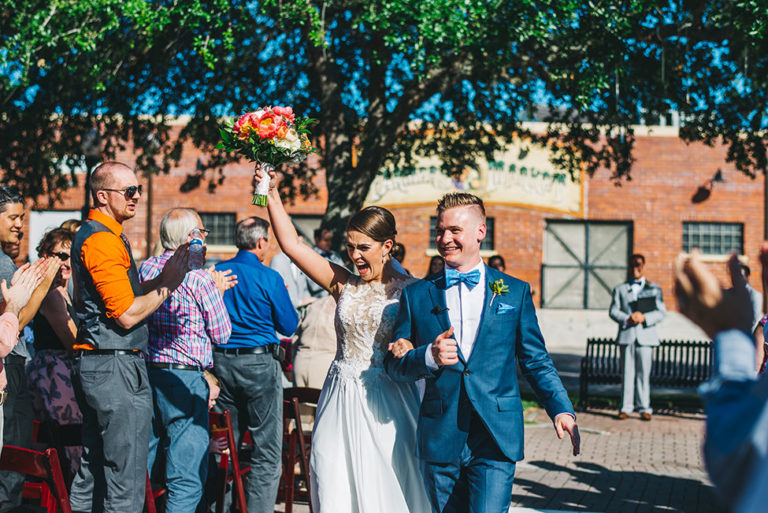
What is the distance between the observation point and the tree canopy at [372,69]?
989 cm

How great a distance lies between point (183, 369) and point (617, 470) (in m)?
5.16

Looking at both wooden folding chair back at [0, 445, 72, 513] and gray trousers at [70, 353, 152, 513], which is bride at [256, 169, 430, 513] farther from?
wooden folding chair back at [0, 445, 72, 513]

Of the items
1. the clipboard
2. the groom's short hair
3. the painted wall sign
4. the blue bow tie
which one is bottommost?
the clipboard

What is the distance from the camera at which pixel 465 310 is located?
3.97m

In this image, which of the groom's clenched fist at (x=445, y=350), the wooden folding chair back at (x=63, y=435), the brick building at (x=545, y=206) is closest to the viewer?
the groom's clenched fist at (x=445, y=350)

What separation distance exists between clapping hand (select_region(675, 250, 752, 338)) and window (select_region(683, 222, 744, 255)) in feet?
91.9

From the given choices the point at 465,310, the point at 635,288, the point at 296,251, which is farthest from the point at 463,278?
the point at 635,288

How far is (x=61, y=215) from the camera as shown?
2852 centimetres

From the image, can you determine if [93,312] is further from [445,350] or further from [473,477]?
[473,477]

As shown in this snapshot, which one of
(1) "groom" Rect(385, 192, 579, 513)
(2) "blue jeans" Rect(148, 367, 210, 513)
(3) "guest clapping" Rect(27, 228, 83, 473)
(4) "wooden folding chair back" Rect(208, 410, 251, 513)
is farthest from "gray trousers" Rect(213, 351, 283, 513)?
(1) "groom" Rect(385, 192, 579, 513)

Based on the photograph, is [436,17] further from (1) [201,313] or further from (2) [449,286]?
(2) [449,286]

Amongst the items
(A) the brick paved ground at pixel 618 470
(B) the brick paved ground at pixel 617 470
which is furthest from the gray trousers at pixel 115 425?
(A) the brick paved ground at pixel 618 470

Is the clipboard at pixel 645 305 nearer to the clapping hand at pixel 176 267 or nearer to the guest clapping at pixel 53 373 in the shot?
the guest clapping at pixel 53 373

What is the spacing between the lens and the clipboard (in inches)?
444
